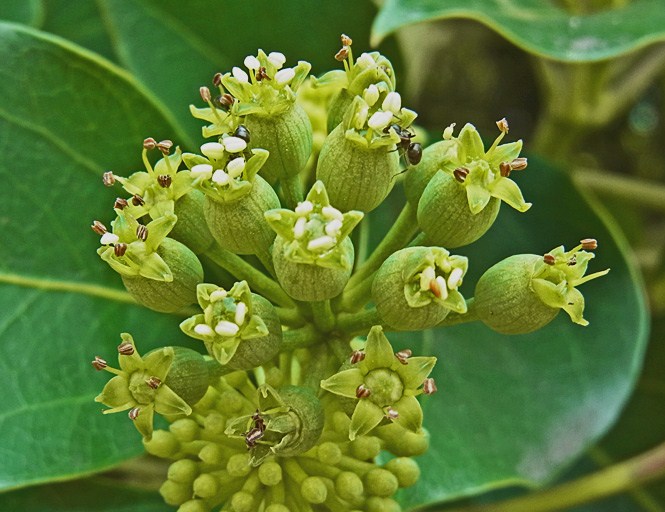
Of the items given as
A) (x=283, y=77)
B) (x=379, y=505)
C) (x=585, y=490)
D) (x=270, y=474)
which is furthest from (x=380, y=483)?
(x=585, y=490)

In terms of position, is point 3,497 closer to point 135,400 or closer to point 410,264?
point 135,400

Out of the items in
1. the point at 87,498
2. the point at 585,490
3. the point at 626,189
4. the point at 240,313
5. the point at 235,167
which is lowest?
the point at 585,490

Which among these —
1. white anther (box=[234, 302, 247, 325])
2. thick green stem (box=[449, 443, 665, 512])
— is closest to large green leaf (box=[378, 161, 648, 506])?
thick green stem (box=[449, 443, 665, 512])

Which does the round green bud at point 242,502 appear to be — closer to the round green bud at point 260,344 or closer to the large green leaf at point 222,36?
the round green bud at point 260,344

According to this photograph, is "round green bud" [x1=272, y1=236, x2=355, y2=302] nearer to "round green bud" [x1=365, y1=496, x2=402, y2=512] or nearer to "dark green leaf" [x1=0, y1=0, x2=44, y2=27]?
"round green bud" [x1=365, y1=496, x2=402, y2=512]

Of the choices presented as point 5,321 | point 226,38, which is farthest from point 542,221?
point 5,321

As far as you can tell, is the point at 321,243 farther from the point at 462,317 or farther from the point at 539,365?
the point at 539,365

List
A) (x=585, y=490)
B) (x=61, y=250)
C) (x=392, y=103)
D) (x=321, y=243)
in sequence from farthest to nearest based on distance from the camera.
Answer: (x=585, y=490) < (x=61, y=250) < (x=392, y=103) < (x=321, y=243)

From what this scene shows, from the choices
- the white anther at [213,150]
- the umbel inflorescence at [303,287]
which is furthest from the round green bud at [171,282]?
the white anther at [213,150]
